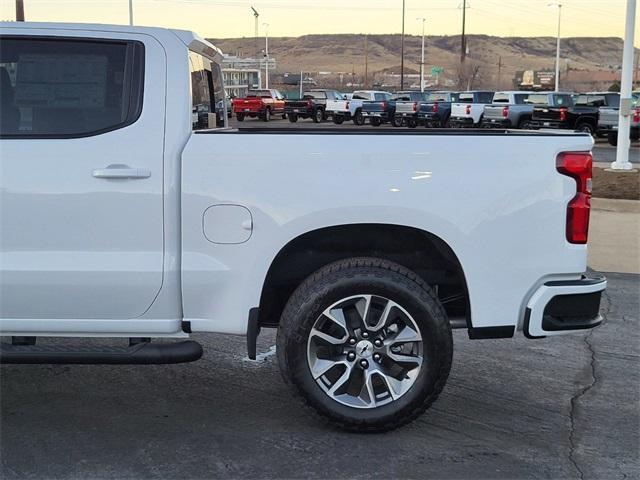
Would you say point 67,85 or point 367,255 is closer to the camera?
point 67,85

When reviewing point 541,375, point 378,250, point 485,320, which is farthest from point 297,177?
point 541,375

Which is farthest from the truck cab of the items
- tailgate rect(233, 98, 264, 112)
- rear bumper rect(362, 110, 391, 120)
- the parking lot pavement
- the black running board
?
the black running board

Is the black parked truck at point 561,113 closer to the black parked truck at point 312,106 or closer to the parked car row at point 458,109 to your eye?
the parked car row at point 458,109

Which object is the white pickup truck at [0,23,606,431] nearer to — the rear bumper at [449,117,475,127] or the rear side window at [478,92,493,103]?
the rear bumper at [449,117,475,127]

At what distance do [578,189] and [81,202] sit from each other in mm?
2545

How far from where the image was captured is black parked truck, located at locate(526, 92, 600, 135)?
28391 millimetres

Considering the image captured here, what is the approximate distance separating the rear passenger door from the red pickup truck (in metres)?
39.4

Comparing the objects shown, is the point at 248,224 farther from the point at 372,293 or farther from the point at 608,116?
the point at 608,116

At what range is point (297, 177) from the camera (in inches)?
151

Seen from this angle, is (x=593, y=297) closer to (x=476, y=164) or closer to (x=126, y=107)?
(x=476, y=164)

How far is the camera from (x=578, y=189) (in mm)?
3906

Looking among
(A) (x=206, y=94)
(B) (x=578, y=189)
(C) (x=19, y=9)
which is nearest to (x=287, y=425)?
(B) (x=578, y=189)

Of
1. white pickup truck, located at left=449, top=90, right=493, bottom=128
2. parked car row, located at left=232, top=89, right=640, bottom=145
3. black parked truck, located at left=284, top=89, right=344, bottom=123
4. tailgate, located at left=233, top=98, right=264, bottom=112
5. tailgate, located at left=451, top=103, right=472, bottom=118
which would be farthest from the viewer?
tailgate, located at left=233, top=98, right=264, bottom=112

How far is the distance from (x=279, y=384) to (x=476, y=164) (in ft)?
6.44
